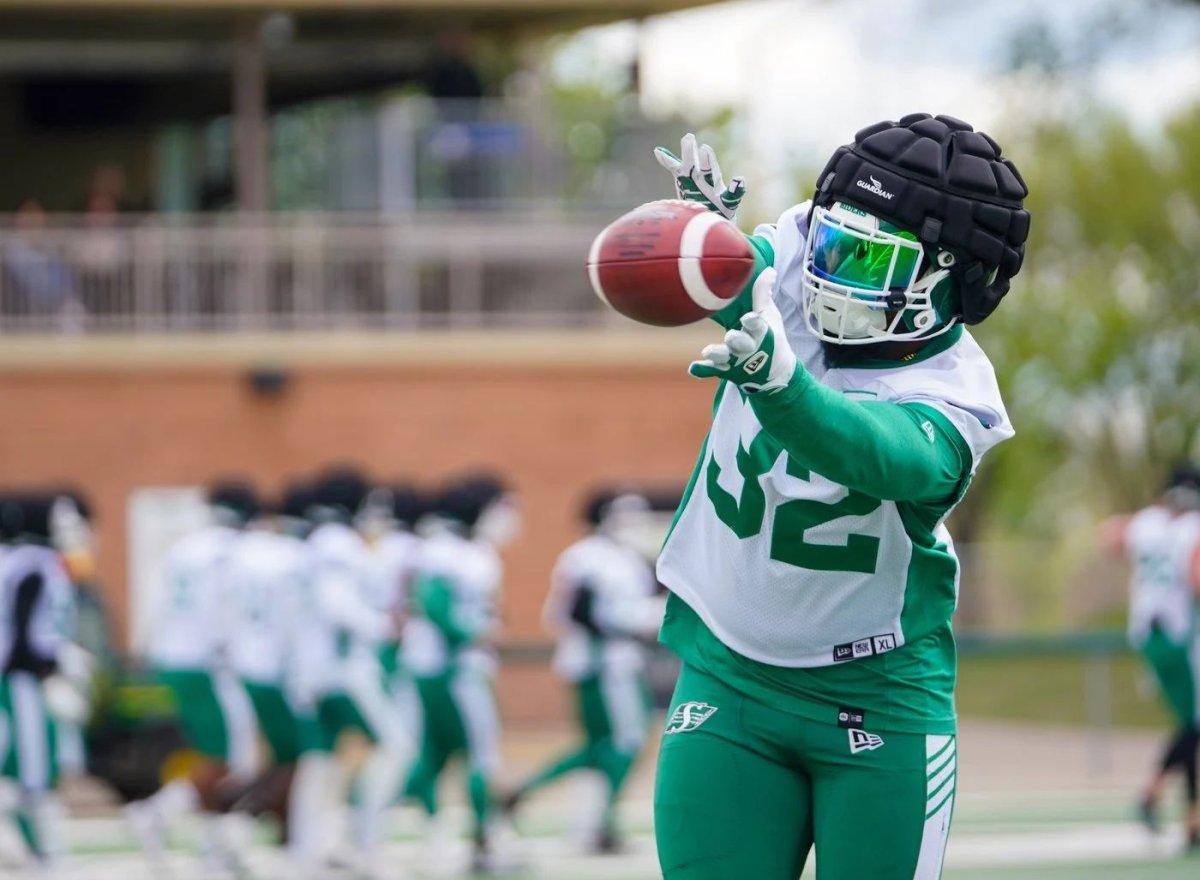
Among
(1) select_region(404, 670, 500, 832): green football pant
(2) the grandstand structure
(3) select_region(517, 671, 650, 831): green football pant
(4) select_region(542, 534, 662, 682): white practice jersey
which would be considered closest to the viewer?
(1) select_region(404, 670, 500, 832): green football pant

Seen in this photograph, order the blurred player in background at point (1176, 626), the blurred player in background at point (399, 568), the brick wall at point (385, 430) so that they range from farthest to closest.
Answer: the brick wall at point (385, 430) → the blurred player in background at point (399, 568) → the blurred player in background at point (1176, 626)

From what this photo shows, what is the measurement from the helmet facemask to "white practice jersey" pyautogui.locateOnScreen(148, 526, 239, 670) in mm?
7782

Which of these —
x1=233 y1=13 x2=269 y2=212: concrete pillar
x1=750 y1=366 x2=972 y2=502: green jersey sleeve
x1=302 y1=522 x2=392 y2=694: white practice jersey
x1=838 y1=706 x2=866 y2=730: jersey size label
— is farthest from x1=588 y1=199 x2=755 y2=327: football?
x1=233 y1=13 x2=269 y2=212: concrete pillar

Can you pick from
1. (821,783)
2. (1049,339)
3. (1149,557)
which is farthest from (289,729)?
(1049,339)

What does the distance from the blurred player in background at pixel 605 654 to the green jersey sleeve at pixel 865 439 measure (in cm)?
800

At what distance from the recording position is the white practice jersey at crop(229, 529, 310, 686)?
11.5m

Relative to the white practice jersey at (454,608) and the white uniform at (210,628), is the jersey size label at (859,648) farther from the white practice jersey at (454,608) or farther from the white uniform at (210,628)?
the white uniform at (210,628)

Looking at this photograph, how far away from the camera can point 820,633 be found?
4.50 meters

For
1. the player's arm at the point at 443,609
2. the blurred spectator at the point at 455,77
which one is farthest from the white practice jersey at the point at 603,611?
the blurred spectator at the point at 455,77

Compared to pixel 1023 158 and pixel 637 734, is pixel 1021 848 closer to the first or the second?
pixel 637 734

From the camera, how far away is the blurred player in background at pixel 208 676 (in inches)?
460

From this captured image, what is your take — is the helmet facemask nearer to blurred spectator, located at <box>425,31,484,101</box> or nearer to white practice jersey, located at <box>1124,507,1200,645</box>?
white practice jersey, located at <box>1124,507,1200,645</box>

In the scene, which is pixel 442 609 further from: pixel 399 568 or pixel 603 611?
pixel 603 611

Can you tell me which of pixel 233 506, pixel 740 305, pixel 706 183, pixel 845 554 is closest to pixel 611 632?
pixel 233 506
